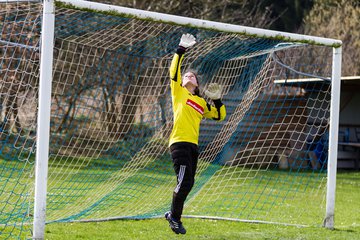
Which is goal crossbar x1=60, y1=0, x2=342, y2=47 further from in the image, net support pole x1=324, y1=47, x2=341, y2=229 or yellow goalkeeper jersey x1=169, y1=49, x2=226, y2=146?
yellow goalkeeper jersey x1=169, y1=49, x2=226, y2=146

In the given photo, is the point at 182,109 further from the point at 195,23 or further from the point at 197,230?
the point at 197,230

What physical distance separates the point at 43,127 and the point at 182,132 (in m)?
1.51

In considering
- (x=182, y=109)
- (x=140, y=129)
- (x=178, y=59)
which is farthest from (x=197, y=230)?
(x=140, y=129)

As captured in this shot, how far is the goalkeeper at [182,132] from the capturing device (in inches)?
276

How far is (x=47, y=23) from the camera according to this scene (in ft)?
20.9

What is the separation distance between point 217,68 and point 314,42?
3.18 metres

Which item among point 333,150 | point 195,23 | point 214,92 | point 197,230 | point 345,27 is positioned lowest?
point 197,230

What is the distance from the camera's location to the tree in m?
24.9

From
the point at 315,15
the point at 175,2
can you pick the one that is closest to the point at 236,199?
the point at 175,2

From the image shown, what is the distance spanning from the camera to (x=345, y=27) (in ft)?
84.5

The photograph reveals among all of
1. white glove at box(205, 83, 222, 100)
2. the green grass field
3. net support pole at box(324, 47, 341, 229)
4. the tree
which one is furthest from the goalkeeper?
the tree

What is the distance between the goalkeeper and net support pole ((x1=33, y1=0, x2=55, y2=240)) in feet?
4.39

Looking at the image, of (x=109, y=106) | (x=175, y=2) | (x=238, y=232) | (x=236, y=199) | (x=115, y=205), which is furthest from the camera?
(x=175, y=2)

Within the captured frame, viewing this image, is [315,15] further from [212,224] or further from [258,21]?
[212,224]
